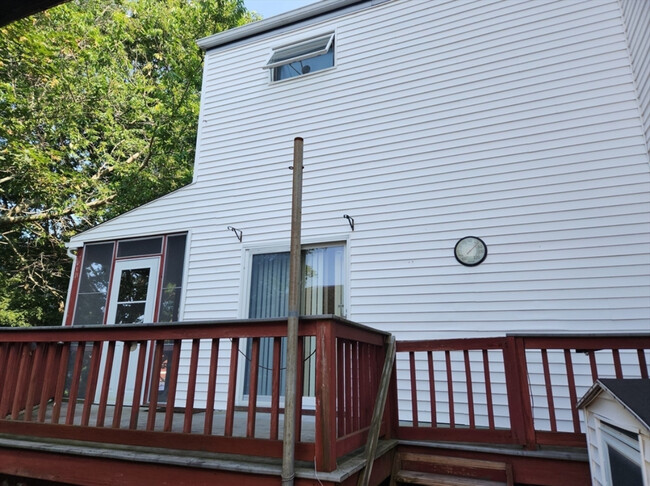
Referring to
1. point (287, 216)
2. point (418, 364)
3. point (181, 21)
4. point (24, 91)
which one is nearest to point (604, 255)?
point (418, 364)

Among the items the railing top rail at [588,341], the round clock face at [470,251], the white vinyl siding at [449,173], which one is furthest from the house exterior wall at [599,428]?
the round clock face at [470,251]

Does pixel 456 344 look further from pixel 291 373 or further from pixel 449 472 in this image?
pixel 291 373

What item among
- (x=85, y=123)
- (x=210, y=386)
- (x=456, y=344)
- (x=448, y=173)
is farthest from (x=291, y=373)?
(x=85, y=123)

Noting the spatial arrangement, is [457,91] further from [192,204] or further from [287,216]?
[192,204]

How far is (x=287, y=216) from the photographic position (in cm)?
521

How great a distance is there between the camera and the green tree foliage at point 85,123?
9336 mm

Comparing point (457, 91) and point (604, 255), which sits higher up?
point (457, 91)

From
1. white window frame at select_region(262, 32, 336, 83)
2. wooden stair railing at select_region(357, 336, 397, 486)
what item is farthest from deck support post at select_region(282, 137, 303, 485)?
white window frame at select_region(262, 32, 336, 83)

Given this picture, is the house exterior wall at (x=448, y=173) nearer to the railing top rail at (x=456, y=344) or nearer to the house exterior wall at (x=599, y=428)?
the railing top rail at (x=456, y=344)

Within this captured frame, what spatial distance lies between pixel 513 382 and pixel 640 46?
3.39m

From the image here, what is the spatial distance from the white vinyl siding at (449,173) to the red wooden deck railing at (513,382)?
33cm

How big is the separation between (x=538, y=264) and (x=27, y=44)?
9167 millimetres

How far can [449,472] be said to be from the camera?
283 cm

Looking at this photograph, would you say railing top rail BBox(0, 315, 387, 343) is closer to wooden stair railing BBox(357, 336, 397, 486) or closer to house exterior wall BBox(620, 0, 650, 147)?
wooden stair railing BBox(357, 336, 397, 486)
